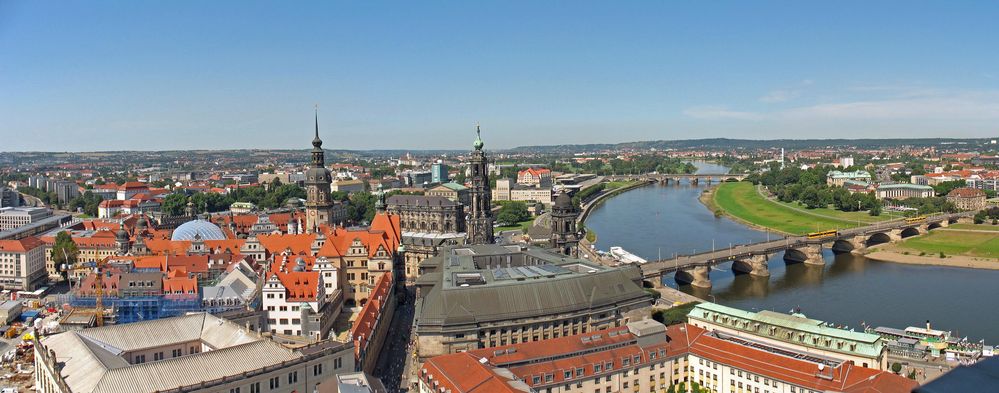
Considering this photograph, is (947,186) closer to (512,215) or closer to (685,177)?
(512,215)

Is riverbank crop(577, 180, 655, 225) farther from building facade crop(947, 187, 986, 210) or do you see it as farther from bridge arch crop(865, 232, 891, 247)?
building facade crop(947, 187, 986, 210)

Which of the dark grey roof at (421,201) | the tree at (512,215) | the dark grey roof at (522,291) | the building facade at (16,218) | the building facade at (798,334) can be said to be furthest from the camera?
the tree at (512,215)

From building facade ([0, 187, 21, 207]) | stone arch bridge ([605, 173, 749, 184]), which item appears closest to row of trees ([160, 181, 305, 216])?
building facade ([0, 187, 21, 207])

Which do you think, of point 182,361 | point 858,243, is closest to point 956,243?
point 858,243

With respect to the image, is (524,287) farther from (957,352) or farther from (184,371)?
(957,352)

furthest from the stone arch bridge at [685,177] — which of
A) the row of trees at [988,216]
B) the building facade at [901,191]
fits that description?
the row of trees at [988,216]

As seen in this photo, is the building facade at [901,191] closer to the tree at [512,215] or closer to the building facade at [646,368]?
the tree at [512,215]

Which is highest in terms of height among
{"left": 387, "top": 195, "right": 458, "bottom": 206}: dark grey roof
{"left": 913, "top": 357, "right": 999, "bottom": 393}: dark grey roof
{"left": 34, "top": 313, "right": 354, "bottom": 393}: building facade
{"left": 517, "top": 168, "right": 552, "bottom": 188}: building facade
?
{"left": 913, "top": 357, "right": 999, "bottom": 393}: dark grey roof
